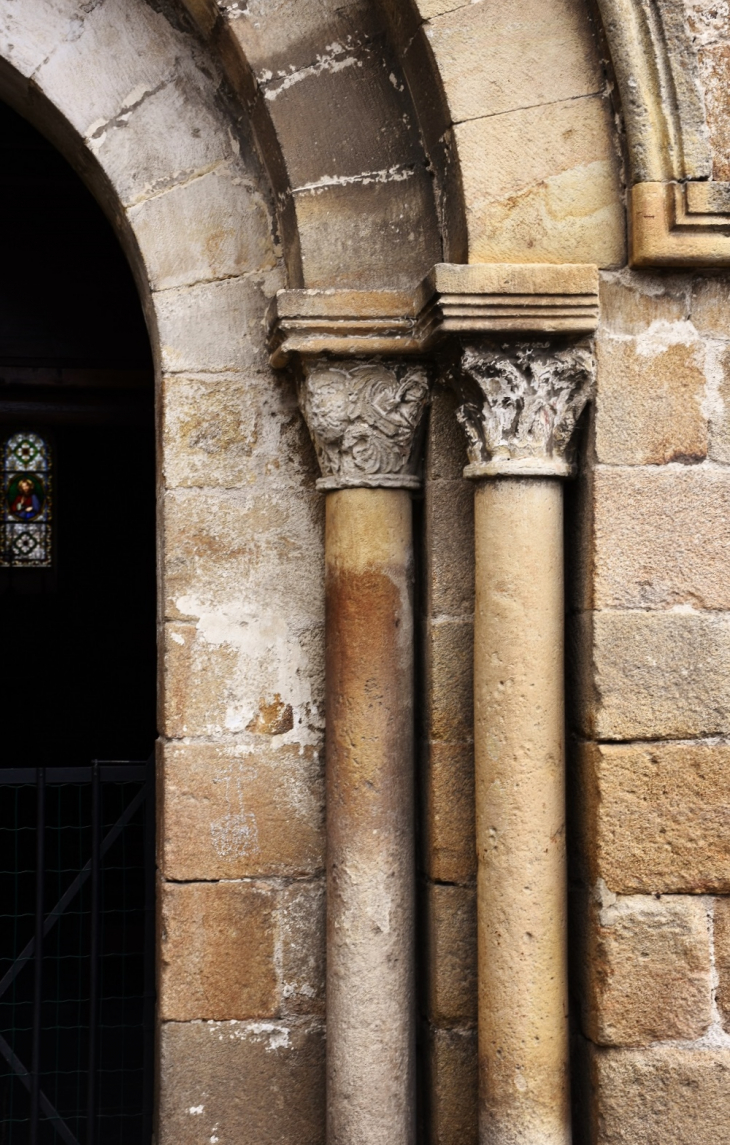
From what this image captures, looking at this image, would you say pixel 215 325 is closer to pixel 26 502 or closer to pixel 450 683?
pixel 450 683

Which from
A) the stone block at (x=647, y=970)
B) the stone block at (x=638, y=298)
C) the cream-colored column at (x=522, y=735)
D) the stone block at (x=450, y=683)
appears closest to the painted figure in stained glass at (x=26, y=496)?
the stone block at (x=450, y=683)

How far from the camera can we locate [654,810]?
2.29 metres

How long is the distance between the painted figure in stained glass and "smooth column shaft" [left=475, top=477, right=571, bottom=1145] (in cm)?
692

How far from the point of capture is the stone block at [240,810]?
2537 mm

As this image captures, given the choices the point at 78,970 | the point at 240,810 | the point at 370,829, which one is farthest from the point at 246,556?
the point at 78,970

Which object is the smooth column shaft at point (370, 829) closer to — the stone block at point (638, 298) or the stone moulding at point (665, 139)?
the stone block at point (638, 298)

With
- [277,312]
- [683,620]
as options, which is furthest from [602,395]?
[277,312]

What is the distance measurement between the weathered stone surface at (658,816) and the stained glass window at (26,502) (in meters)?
7.01

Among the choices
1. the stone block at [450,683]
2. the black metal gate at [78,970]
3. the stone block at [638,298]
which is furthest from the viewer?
the black metal gate at [78,970]

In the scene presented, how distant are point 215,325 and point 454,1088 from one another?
186 cm

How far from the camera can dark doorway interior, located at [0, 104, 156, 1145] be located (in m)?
2.83

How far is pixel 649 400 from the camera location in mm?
2344

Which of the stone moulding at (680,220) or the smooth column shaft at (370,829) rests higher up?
the stone moulding at (680,220)

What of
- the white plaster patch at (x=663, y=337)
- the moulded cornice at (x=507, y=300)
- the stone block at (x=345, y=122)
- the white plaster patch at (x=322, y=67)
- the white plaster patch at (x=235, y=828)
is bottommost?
the white plaster patch at (x=235, y=828)
